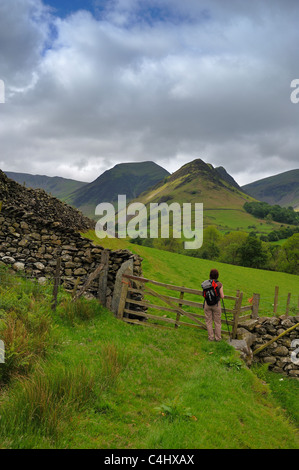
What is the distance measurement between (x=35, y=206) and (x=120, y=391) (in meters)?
12.8

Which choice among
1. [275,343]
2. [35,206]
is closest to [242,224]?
[275,343]

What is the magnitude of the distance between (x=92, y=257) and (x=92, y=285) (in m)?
1.30

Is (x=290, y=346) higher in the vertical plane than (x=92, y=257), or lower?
lower

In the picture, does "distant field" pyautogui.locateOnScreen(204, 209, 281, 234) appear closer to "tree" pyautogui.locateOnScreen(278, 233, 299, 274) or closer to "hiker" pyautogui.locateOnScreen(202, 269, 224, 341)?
"tree" pyautogui.locateOnScreen(278, 233, 299, 274)

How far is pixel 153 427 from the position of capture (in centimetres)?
491

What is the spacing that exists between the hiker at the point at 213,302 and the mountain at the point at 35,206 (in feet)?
22.7

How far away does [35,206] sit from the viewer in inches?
633

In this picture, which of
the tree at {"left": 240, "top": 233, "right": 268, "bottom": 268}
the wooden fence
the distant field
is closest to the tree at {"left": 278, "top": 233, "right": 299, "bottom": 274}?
the tree at {"left": 240, "top": 233, "right": 268, "bottom": 268}

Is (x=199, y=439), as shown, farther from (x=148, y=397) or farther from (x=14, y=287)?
(x=14, y=287)

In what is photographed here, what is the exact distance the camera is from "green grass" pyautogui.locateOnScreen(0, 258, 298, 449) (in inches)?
176

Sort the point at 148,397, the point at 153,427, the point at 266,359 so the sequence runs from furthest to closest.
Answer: the point at 266,359
the point at 148,397
the point at 153,427

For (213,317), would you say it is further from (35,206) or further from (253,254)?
(253,254)
